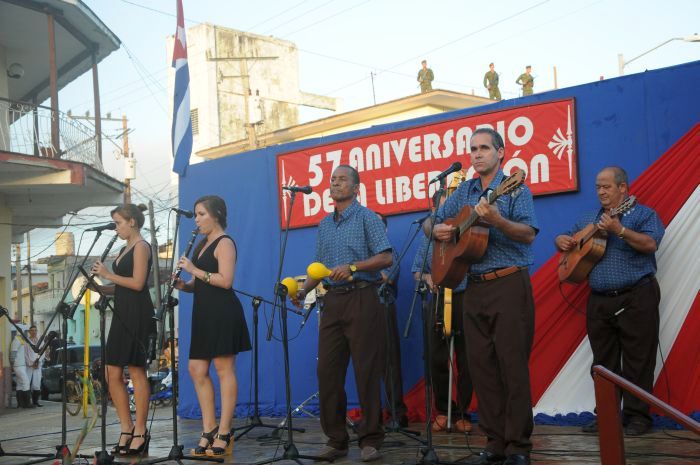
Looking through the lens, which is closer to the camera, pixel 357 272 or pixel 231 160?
pixel 357 272

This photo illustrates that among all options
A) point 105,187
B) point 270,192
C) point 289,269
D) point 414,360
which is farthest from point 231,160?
point 105,187

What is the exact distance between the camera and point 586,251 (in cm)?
612

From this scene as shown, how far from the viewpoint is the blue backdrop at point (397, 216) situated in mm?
6602

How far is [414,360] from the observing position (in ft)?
25.7

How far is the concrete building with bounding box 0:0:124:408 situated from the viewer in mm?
15758

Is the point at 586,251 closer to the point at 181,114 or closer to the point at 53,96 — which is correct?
the point at 181,114

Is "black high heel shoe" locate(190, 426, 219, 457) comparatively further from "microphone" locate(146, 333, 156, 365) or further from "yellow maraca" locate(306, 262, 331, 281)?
"yellow maraca" locate(306, 262, 331, 281)

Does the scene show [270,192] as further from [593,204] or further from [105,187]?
[105,187]

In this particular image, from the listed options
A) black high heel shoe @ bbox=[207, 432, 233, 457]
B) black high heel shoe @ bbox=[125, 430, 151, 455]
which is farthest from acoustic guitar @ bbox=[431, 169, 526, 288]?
black high heel shoe @ bbox=[125, 430, 151, 455]

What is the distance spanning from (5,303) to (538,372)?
13.5 m

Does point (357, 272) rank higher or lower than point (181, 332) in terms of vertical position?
higher

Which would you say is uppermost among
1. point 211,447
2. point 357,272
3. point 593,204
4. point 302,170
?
point 302,170

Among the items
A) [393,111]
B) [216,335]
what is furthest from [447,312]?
[393,111]

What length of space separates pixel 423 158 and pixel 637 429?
3089 mm
